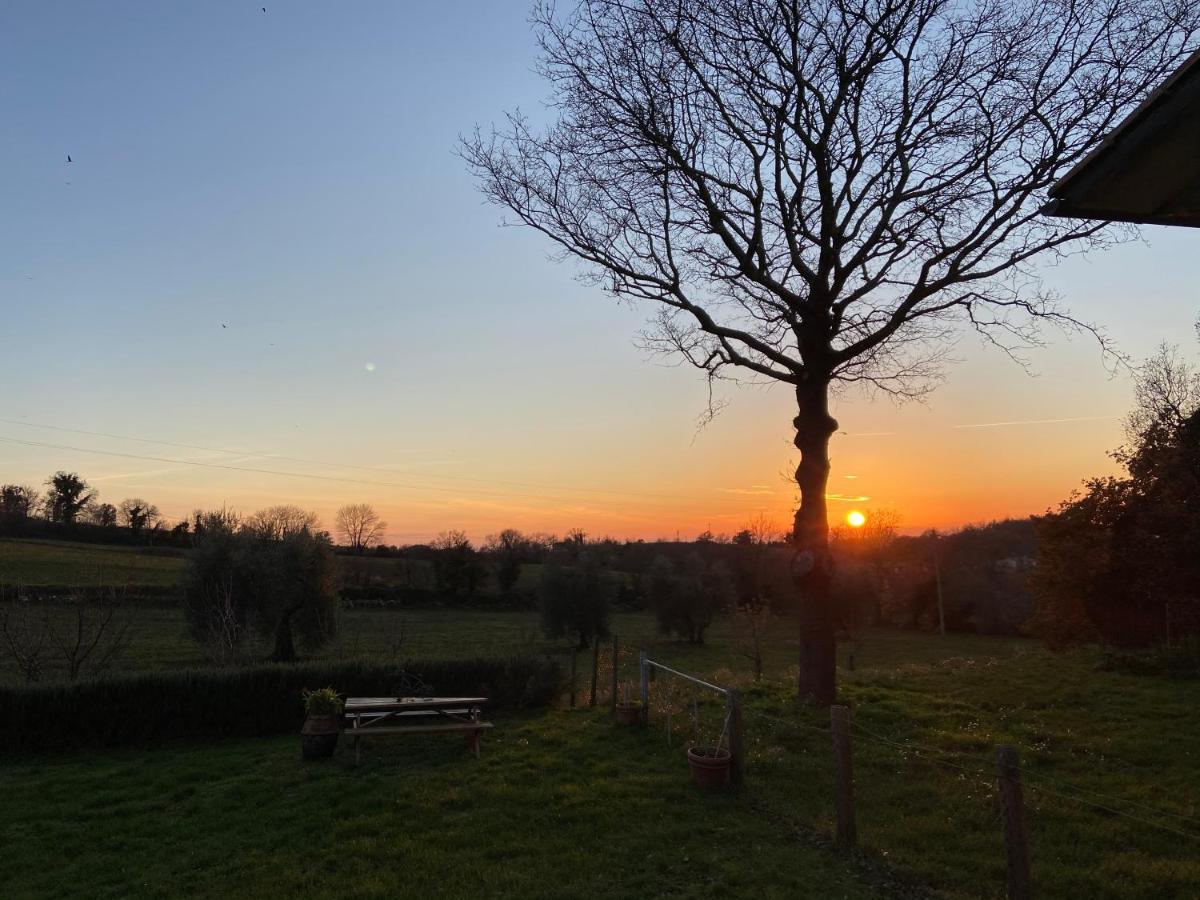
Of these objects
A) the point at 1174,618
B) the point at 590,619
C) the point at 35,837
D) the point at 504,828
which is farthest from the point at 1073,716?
the point at 590,619

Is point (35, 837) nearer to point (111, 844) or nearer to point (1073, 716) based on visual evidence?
point (111, 844)

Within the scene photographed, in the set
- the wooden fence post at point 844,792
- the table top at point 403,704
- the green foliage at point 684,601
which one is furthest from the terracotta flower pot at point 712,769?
the green foliage at point 684,601

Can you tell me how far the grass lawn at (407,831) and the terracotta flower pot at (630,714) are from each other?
34.6 inches

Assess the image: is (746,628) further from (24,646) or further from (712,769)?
(712,769)

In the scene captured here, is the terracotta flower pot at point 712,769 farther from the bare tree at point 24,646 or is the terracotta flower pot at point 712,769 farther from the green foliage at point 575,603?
the green foliage at point 575,603

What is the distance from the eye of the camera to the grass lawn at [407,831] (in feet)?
17.7

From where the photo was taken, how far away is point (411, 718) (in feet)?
35.2

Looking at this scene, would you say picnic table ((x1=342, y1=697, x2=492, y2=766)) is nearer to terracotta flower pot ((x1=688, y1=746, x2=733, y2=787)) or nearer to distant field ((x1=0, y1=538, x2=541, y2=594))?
terracotta flower pot ((x1=688, y1=746, x2=733, y2=787))

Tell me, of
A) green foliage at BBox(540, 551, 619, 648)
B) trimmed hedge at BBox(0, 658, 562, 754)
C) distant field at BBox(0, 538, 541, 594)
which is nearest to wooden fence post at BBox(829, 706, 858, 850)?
trimmed hedge at BBox(0, 658, 562, 754)

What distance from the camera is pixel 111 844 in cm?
676

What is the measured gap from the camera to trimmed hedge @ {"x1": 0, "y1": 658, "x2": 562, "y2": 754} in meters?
11.1

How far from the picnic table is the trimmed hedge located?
1.70m

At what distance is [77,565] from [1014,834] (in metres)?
50.4

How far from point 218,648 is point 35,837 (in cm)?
1147
